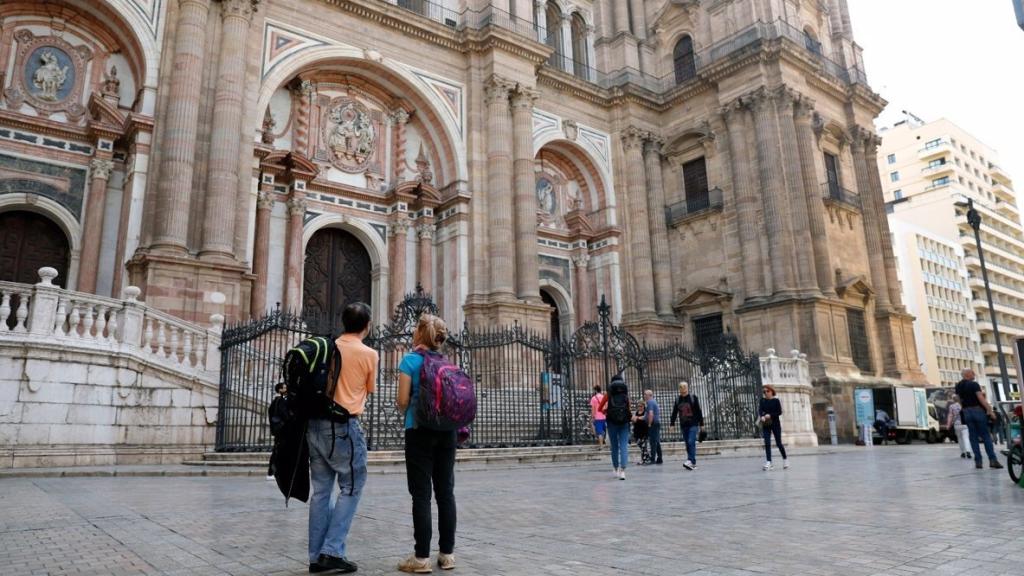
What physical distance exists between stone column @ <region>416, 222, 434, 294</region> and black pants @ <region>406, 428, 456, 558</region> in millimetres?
17459

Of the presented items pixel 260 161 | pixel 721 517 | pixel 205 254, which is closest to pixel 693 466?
pixel 721 517

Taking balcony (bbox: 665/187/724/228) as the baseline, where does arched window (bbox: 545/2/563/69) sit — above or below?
above

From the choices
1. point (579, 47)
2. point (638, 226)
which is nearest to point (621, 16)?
point (579, 47)

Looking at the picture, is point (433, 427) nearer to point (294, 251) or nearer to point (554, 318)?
point (294, 251)

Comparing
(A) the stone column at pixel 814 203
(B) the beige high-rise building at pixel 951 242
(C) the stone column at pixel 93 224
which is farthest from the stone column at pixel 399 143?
(B) the beige high-rise building at pixel 951 242

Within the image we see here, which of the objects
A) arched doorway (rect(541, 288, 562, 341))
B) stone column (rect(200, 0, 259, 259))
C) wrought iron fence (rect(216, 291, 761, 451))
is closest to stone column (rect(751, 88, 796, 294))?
wrought iron fence (rect(216, 291, 761, 451))

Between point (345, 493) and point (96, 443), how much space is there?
852 centimetres

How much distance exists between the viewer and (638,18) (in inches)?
1146

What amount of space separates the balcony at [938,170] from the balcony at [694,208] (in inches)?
1915

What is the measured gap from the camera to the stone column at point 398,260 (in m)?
20.7

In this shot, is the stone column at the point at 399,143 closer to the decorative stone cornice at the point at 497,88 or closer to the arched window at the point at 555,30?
the decorative stone cornice at the point at 497,88

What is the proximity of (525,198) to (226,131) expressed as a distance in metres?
8.98

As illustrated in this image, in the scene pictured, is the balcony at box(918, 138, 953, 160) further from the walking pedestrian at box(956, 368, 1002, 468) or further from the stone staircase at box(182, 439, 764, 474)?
the walking pedestrian at box(956, 368, 1002, 468)

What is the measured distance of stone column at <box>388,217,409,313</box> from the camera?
20.7 m
